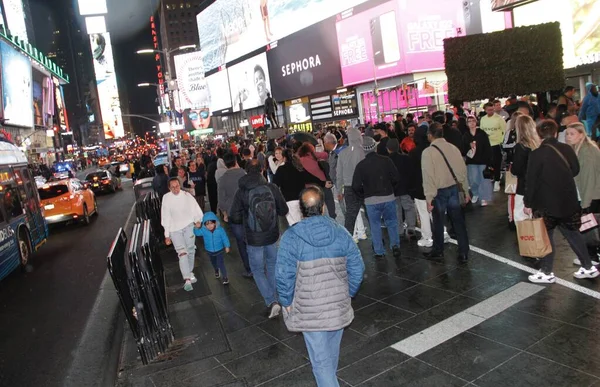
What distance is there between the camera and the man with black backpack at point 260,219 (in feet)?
20.7

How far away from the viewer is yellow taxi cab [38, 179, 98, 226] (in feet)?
58.5

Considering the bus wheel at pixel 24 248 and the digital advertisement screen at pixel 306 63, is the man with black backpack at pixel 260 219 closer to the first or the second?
the bus wheel at pixel 24 248

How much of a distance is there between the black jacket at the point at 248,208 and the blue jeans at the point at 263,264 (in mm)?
96

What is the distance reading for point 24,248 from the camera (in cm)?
1201

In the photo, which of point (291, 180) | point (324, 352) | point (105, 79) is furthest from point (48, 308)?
point (105, 79)

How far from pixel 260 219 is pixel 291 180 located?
222 cm

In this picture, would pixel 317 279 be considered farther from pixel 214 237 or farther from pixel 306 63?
pixel 306 63

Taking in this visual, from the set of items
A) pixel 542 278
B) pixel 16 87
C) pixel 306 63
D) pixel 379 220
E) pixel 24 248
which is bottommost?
pixel 542 278

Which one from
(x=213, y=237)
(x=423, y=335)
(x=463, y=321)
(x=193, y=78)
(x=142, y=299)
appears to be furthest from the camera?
(x=193, y=78)

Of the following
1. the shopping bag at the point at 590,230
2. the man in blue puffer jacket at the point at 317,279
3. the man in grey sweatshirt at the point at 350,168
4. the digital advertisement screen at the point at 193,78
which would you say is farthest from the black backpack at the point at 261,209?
the digital advertisement screen at the point at 193,78

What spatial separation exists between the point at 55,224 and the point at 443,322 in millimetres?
16737

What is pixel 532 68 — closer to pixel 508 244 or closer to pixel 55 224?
pixel 508 244

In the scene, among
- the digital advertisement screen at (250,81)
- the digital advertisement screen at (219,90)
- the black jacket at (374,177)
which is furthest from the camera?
the digital advertisement screen at (219,90)

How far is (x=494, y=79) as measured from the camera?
51.4 ft
